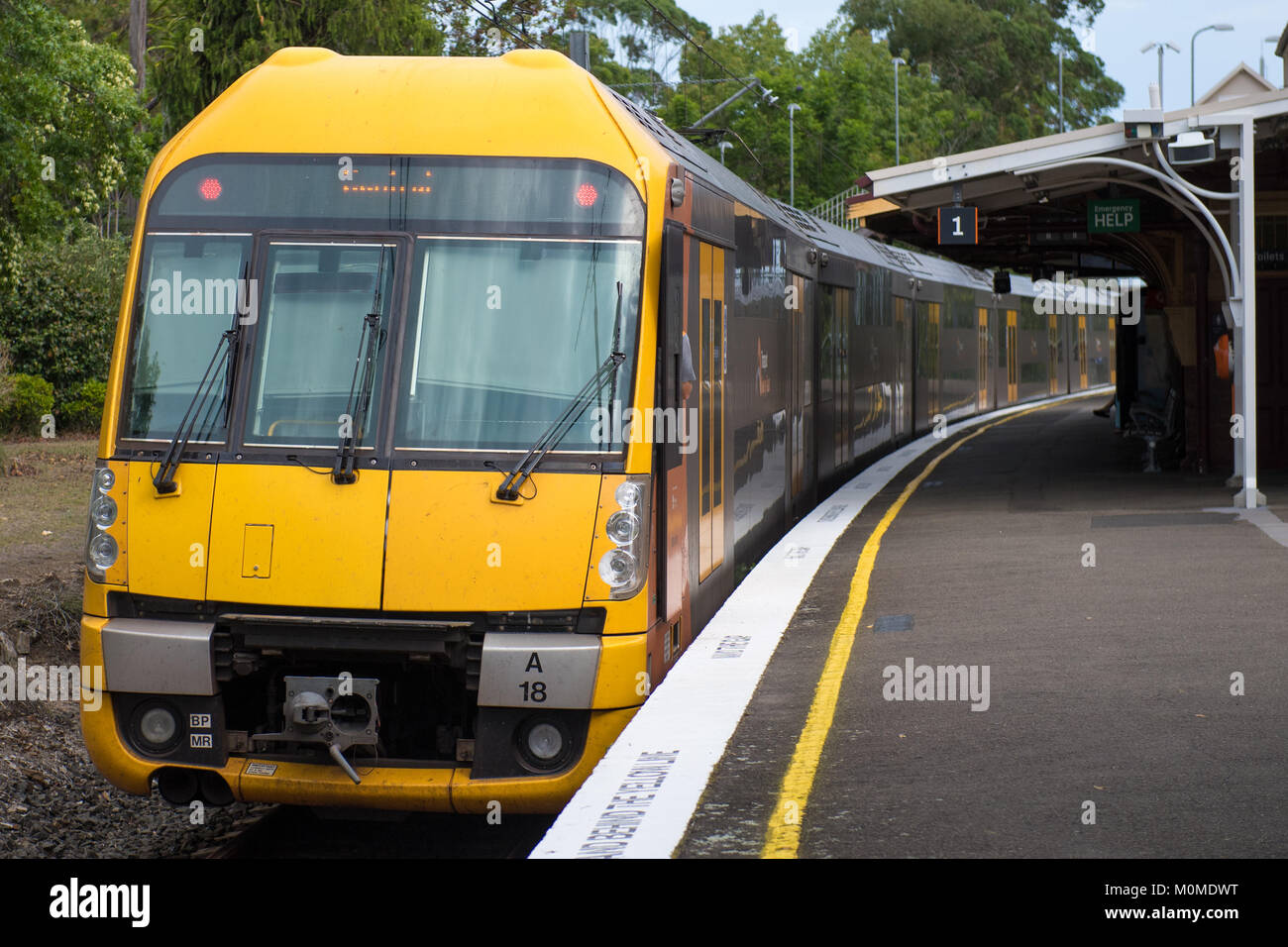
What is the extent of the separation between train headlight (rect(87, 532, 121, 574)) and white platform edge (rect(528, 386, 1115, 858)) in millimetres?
2265

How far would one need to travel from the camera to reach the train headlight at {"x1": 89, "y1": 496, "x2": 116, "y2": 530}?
21.7 ft

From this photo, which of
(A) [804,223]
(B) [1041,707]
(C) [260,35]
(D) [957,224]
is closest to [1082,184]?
(D) [957,224]

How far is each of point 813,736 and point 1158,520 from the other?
25.0 feet

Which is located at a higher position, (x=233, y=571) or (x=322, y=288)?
(x=322, y=288)

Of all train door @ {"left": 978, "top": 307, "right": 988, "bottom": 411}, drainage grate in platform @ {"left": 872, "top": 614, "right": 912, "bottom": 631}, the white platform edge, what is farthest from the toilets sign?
train door @ {"left": 978, "top": 307, "right": 988, "bottom": 411}

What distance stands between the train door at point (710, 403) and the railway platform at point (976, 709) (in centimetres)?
49

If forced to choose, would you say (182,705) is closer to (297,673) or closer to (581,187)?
(297,673)

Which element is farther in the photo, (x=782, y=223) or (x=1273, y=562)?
(x=782, y=223)

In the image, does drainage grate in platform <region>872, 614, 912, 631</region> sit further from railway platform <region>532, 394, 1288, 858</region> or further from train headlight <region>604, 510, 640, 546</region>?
train headlight <region>604, 510, 640, 546</region>

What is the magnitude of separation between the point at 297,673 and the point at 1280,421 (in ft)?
46.0
